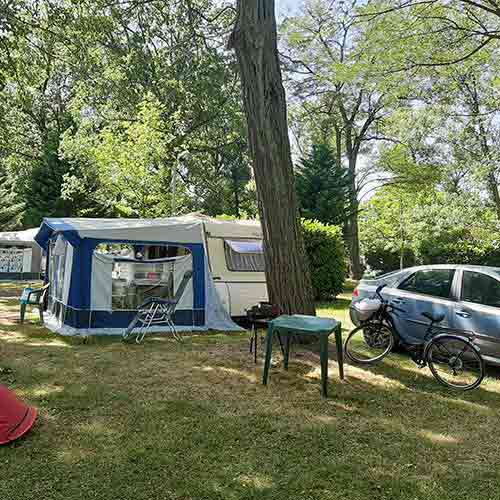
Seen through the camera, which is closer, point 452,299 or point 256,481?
point 256,481

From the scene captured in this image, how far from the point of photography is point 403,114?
21.5 m

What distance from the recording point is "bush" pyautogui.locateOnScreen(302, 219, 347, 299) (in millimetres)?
11977

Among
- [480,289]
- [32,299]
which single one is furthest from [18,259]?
[480,289]

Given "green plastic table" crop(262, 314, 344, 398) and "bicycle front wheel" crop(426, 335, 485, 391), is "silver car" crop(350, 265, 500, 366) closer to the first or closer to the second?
"bicycle front wheel" crop(426, 335, 485, 391)

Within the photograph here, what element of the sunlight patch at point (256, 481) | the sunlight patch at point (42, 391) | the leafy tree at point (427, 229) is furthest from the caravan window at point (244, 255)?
the leafy tree at point (427, 229)

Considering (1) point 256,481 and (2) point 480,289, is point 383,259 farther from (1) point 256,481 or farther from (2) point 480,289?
(1) point 256,481

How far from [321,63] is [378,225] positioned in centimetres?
969

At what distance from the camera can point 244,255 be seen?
8.66 m

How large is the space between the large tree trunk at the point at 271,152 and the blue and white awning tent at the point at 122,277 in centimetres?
215

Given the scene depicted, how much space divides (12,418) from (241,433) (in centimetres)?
169

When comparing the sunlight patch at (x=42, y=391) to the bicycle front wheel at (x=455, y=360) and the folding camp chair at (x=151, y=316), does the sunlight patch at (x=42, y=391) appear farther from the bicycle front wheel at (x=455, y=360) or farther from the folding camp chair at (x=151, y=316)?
the bicycle front wheel at (x=455, y=360)

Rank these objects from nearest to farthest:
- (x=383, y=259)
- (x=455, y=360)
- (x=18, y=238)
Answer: (x=455, y=360)
(x=18, y=238)
(x=383, y=259)

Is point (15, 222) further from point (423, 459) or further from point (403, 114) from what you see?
point (423, 459)

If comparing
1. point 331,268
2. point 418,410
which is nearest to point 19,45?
point 331,268
